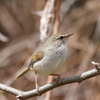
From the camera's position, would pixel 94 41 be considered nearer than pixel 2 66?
Yes

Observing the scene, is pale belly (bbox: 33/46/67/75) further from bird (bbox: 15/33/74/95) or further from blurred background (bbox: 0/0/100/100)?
blurred background (bbox: 0/0/100/100)

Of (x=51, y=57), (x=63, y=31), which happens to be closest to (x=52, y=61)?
(x=51, y=57)

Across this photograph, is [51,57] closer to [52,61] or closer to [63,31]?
Answer: [52,61]

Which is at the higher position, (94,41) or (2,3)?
(2,3)

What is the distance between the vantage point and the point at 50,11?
10.7 feet

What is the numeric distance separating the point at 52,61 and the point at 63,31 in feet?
10.4

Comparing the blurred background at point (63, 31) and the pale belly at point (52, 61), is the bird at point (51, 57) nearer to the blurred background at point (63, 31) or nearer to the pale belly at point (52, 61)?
the pale belly at point (52, 61)

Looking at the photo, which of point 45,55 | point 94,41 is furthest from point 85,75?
point 94,41

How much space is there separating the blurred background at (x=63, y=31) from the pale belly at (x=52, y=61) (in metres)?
2.44

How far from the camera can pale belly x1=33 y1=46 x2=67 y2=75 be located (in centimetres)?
230

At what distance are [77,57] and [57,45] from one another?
2809 mm

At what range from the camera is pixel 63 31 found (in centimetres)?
534

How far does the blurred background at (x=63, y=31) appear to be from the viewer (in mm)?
A: 4898

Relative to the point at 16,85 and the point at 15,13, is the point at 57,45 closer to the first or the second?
the point at 15,13
